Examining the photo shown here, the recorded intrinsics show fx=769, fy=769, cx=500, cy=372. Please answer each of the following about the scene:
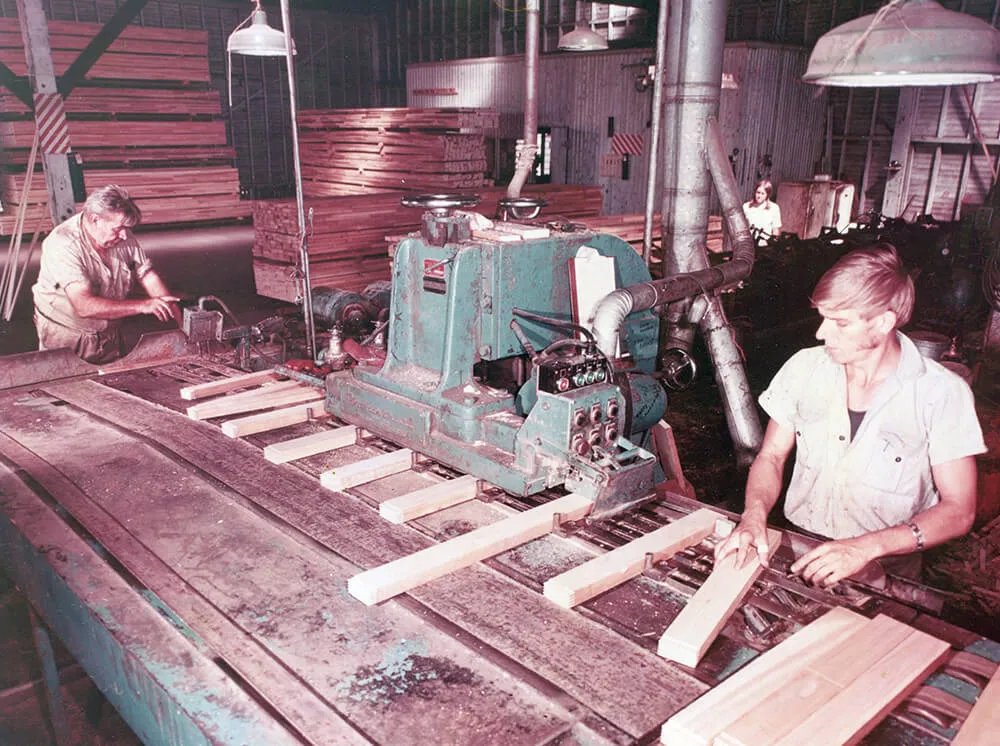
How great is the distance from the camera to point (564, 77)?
50.1 feet

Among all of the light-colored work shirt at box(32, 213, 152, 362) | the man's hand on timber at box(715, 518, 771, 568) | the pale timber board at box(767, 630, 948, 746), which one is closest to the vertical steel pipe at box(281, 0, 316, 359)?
the light-colored work shirt at box(32, 213, 152, 362)

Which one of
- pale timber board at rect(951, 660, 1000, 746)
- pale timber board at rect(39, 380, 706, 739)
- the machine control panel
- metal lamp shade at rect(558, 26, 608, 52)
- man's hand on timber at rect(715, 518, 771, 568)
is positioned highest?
metal lamp shade at rect(558, 26, 608, 52)

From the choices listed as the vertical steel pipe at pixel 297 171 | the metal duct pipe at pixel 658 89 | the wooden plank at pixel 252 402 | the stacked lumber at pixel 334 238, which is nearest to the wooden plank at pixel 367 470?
the wooden plank at pixel 252 402

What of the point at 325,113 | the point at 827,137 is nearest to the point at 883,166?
the point at 827,137

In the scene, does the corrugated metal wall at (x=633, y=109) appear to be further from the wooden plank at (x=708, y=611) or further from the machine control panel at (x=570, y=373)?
the wooden plank at (x=708, y=611)

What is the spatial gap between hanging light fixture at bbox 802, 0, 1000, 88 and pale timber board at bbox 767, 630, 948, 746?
4.96 ft

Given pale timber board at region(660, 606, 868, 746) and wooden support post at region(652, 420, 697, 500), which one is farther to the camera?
wooden support post at region(652, 420, 697, 500)

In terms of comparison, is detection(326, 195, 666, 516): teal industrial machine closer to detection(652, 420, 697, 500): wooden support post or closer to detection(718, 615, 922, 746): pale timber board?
detection(652, 420, 697, 500): wooden support post

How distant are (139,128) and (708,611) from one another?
39.6ft

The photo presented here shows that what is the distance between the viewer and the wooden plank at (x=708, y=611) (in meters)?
1.94

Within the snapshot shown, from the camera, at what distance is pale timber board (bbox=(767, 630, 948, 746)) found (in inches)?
64.6

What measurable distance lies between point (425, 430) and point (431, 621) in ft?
3.46

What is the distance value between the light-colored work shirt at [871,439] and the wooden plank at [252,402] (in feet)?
7.34

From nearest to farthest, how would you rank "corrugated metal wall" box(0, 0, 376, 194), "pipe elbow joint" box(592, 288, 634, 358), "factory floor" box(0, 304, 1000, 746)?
"pipe elbow joint" box(592, 288, 634, 358) < "factory floor" box(0, 304, 1000, 746) < "corrugated metal wall" box(0, 0, 376, 194)
